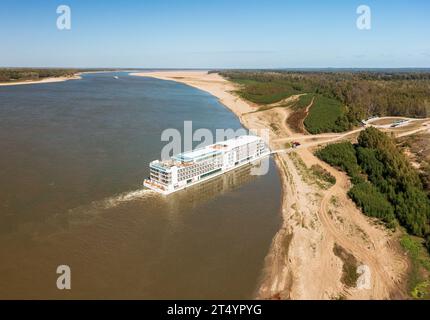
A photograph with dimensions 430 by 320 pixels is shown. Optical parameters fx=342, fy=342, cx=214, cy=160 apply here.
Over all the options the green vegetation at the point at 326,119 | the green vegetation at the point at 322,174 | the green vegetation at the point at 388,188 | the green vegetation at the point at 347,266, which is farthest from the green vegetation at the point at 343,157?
the green vegetation at the point at 347,266

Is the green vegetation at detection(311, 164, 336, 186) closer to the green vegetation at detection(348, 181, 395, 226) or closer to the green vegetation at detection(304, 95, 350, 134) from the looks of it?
the green vegetation at detection(348, 181, 395, 226)

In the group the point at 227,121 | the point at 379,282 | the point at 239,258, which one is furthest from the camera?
the point at 227,121

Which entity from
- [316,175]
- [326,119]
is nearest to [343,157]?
[316,175]

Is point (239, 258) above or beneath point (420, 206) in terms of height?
beneath

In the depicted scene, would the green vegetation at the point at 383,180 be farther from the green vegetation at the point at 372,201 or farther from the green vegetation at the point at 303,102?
the green vegetation at the point at 303,102

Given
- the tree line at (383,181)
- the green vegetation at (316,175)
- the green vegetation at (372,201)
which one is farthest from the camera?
the green vegetation at (316,175)

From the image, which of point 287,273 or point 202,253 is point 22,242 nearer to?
point 202,253

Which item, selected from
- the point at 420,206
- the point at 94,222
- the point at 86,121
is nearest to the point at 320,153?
the point at 420,206

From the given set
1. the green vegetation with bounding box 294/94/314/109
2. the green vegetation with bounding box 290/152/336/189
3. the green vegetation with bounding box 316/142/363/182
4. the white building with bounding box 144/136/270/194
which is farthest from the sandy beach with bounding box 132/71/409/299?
the green vegetation with bounding box 294/94/314/109

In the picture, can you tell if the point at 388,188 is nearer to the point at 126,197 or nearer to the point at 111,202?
the point at 126,197
